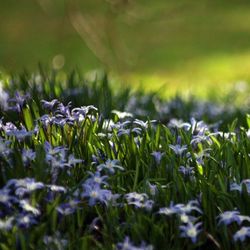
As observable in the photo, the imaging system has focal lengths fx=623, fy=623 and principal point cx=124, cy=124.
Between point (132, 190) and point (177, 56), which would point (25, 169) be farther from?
point (177, 56)

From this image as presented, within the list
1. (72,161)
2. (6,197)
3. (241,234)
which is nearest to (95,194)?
(72,161)

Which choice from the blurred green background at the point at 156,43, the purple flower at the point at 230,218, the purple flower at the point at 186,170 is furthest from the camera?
the blurred green background at the point at 156,43

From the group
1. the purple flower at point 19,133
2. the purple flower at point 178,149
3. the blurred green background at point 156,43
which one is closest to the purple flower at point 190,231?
the purple flower at point 178,149

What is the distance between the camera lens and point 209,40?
15.9 meters

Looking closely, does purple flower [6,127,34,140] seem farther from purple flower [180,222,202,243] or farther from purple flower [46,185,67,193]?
purple flower [180,222,202,243]

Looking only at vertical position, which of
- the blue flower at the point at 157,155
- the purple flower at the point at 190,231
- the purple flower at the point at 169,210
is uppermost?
the blue flower at the point at 157,155

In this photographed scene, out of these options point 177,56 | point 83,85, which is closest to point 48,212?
point 83,85

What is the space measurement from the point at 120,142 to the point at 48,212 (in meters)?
0.71

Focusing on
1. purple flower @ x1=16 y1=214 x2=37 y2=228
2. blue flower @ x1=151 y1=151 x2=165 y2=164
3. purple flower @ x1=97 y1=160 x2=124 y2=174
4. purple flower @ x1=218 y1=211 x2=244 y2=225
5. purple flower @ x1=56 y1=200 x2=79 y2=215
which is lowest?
purple flower @ x1=218 y1=211 x2=244 y2=225

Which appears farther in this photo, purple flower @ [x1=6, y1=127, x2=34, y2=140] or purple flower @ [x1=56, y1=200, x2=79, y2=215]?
purple flower @ [x1=6, y1=127, x2=34, y2=140]

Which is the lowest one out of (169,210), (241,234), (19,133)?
(241,234)

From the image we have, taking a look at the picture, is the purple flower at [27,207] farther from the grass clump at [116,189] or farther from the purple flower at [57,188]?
the purple flower at [57,188]

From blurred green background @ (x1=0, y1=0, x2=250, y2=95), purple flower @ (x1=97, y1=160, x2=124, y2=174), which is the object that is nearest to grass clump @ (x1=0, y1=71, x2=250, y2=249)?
purple flower @ (x1=97, y1=160, x2=124, y2=174)

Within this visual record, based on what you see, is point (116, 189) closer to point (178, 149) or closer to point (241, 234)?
point (178, 149)
